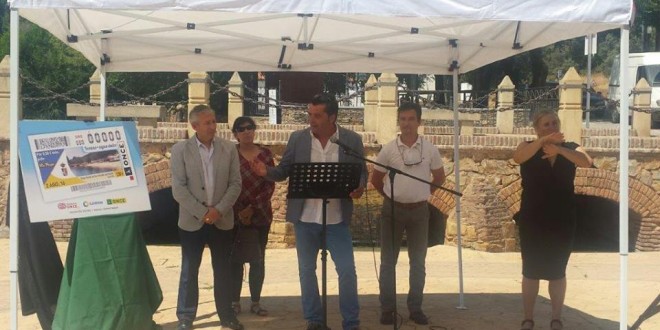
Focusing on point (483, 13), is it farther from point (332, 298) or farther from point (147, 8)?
point (332, 298)

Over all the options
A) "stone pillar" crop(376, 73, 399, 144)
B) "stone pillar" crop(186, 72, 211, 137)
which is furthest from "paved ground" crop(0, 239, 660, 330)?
"stone pillar" crop(186, 72, 211, 137)

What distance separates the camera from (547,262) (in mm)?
6730

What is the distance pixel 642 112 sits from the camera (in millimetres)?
16031

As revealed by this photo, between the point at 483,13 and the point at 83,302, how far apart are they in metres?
3.31

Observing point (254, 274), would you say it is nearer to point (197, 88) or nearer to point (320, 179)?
point (320, 179)

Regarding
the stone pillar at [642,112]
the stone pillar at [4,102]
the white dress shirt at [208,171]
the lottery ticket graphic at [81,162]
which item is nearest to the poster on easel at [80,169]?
Result: the lottery ticket graphic at [81,162]

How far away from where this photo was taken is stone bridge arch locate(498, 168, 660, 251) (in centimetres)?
1499

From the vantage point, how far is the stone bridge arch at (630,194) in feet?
49.2

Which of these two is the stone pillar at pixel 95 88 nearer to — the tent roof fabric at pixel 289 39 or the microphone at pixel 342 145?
the tent roof fabric at pixel 289 39

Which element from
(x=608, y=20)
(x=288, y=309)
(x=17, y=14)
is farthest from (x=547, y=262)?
(x=17, y=14)

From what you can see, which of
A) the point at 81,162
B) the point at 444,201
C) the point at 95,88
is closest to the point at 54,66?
the point at 95,88

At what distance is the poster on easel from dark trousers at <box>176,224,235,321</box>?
1.78 feet

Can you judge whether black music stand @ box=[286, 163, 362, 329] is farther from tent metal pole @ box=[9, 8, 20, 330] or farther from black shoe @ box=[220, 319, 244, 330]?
tent metal pole @ box=[9, 8, 20, 330]

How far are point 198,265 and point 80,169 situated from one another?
1.31 meters
